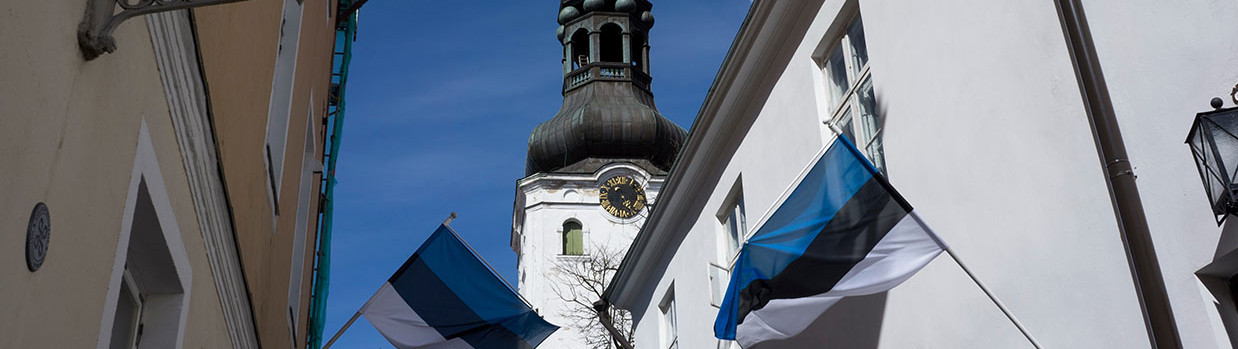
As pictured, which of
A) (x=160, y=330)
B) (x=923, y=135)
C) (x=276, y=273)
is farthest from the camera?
(x=276, y=273)

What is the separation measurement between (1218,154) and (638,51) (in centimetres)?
4794

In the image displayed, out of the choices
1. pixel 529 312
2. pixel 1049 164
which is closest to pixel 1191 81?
pixel 1049 164

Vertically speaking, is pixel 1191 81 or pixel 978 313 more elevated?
pixel 1191 81

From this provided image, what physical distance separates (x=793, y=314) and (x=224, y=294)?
357 cm

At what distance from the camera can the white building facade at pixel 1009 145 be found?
14.8 feet

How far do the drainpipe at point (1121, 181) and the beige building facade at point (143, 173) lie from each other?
134 inches

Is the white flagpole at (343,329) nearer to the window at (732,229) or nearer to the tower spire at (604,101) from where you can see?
the window at (732,229)

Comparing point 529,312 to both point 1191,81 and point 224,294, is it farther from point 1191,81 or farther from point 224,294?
point 1191,81

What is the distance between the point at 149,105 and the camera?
3.36 meters

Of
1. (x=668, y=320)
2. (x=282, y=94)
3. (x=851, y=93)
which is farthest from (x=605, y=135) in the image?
(x=282, y=94)

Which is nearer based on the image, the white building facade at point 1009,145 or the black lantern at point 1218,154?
the black lantern at point 1218,154

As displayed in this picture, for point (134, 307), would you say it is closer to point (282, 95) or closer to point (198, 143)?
point (198, 143)

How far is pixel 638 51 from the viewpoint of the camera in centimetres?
5153

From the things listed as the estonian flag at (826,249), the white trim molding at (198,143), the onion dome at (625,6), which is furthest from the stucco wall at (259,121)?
the onion dome at (625,6)
